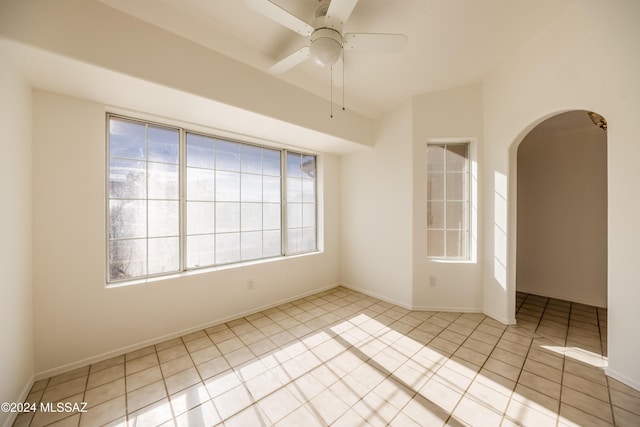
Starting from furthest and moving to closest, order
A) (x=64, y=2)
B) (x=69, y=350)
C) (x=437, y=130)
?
(x=437, y=130) → (x=69, y=350) → (x=64, y=2)

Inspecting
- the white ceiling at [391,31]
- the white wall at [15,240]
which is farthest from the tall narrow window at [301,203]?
the white wall at [15,240]

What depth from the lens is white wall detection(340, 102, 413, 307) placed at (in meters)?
3.18

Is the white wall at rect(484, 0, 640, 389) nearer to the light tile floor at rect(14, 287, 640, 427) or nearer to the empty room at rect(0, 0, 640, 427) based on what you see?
the empty room at rect(0, 0, 640, 427)

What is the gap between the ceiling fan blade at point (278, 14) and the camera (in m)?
1.31

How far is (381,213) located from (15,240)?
139 inches

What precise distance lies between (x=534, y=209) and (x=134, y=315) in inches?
219

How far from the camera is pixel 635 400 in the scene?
1597 millimetres

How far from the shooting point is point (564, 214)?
3.52m

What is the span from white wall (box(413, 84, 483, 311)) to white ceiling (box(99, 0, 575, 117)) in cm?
29

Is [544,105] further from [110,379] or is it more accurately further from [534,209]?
[110,379]

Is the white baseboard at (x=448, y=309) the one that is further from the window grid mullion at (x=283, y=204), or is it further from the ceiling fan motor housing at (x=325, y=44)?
the ceiling fan motor housing at (x=325, y=44)

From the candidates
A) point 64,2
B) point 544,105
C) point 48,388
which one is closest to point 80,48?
point 64,2

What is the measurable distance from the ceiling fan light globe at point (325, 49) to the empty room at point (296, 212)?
13 millimetres

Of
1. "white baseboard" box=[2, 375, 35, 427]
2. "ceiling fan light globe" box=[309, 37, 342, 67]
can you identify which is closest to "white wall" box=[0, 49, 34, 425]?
"white baseboard" box=[2, 375, 35, 427]
